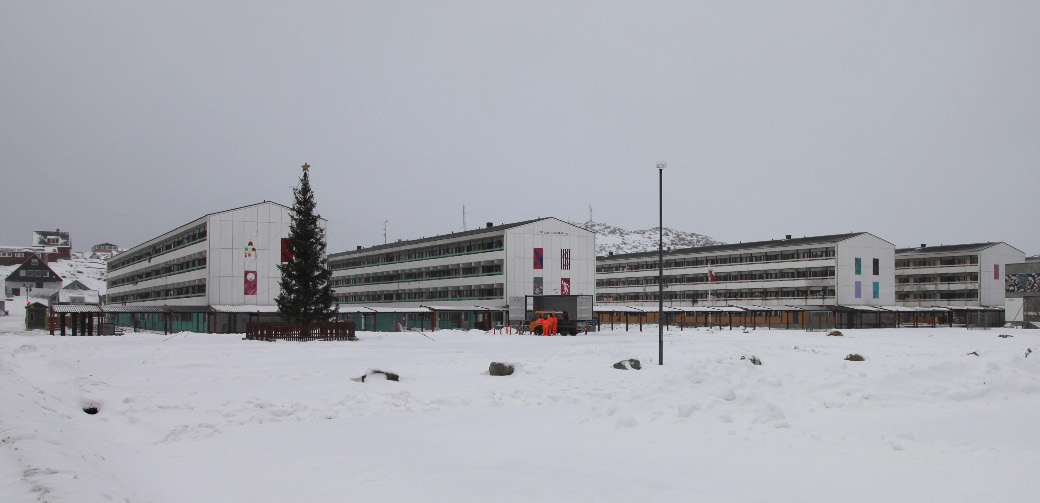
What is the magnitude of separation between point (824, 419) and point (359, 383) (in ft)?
39.8

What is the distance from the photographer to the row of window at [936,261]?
350 ft

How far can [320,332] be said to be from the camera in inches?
1959

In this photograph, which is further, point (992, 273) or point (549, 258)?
point (992, 273)

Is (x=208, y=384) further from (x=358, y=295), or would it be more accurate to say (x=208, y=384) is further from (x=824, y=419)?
(x=358, y=295)

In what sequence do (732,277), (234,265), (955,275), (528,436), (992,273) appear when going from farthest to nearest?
(732,277), (955,275), (992,273), (234,265), (528,436)

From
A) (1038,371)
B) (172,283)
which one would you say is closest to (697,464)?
(1038,371)

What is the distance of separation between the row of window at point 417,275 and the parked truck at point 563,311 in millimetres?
14547

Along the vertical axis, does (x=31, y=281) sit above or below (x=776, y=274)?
below

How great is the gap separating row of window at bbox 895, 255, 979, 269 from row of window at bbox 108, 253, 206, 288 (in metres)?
99.5

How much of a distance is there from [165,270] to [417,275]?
102ft

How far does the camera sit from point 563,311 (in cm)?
6325

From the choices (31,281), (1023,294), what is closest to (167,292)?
(1023,294)

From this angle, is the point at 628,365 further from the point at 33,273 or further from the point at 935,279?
the point at 33,273

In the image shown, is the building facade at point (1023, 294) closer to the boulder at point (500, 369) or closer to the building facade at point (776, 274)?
the building facade at point (776, 274)
